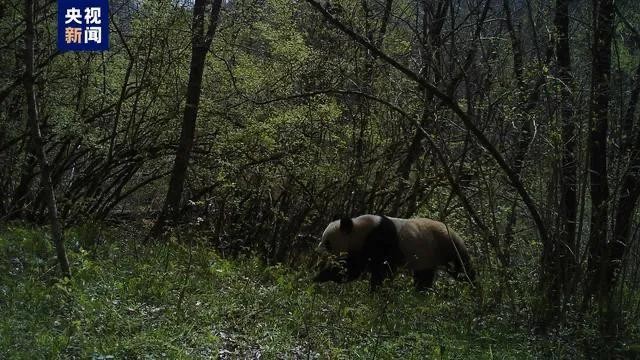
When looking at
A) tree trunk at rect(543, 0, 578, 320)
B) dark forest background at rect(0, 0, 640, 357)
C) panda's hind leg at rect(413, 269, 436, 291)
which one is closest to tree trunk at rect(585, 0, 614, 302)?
dark forest background at rect(0, 0, 640, 357)

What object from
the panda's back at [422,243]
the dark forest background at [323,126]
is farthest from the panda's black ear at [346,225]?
the dark forest background at [323,126]

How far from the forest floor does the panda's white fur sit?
2.62ft

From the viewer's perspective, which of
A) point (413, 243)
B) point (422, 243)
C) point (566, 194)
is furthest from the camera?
point (422, 243)

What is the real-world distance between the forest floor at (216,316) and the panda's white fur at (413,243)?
80 centimetres

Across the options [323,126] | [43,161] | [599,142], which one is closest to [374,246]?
[599,142]

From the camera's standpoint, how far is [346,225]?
9.03 m

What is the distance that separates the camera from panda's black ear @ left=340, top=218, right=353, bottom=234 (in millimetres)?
8961

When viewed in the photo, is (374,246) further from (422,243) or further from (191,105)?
(191,105)

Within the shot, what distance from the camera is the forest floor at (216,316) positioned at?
5402 mm

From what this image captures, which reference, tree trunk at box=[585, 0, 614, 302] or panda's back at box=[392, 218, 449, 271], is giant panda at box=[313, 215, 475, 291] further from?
tree trunk at box=[585, 0, 614, 302]

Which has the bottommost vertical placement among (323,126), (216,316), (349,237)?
(216,316)

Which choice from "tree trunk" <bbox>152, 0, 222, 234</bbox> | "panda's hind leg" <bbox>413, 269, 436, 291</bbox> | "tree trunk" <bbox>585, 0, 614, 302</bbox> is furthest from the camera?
"tree trunk" <bbox>152, 0, 222, 234</bbox>

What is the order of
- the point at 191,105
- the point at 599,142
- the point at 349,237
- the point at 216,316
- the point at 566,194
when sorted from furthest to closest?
the point at 191,105
the point at 349,237
the point at 566,194
the point at 599,142
the point at 216,316

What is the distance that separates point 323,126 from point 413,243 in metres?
3.49
